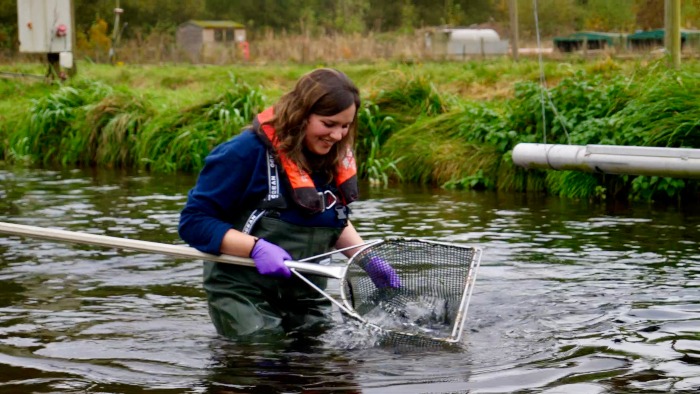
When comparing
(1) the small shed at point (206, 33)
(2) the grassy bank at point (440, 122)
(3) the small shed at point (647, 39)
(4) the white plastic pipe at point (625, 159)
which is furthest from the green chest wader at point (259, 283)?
(1) the small shed at point (206, 33)

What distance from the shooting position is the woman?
5.19 metres

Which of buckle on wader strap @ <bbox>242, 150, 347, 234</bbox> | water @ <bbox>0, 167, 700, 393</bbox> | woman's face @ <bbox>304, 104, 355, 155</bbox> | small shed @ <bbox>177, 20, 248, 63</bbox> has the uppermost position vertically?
small shed @ <bbox>177, 20, 248, 63</bbox>

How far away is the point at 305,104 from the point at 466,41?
31.0 meters

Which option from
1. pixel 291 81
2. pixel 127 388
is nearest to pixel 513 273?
pixel 127 388

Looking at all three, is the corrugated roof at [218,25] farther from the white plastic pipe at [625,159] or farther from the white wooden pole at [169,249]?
the white wooden pole at [169,249]

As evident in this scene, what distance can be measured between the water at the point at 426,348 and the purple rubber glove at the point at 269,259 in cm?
43

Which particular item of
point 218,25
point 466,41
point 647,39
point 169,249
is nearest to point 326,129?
point 169,249

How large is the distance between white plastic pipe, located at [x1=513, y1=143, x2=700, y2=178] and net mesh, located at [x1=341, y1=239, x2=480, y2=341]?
1.74 meters

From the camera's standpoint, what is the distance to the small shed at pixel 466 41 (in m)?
33.9

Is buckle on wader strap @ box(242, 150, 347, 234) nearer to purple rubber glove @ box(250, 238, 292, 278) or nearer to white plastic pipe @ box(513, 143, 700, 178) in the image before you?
purple rubber glove @ box(250, 238, 292, 278)

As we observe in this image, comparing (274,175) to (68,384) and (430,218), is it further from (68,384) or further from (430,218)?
(430,218)

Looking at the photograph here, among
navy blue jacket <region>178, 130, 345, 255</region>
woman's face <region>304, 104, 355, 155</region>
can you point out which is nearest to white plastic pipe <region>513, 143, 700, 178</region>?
woman's face <region>304, 104, 355, 155</region>

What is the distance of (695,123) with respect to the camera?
34.1 feet

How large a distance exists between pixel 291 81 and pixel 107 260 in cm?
1324
